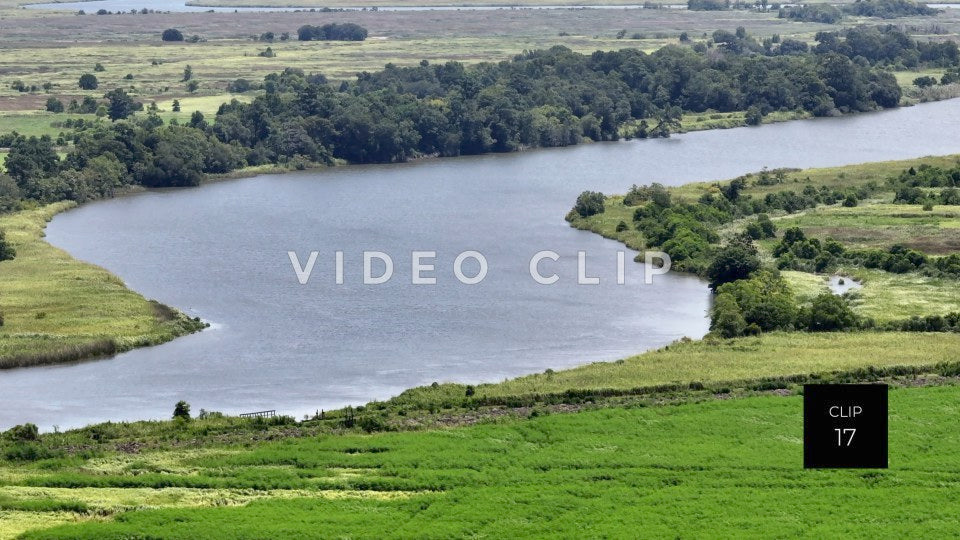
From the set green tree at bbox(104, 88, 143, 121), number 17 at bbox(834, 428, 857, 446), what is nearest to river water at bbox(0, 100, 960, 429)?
green tree at bbox(104, 88, 143, 121)

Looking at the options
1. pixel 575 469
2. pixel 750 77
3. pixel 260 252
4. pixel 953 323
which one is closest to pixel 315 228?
pixel 260 252

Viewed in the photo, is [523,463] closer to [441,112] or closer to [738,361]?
[738,361]

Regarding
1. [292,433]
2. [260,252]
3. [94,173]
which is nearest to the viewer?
[292,433]

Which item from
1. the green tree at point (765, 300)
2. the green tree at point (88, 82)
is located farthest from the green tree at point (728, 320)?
the green tree at point (88, 82)

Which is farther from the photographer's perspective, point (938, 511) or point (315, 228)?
point (315, 228)

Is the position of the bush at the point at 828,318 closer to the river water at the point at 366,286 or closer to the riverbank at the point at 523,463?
the river water at the point at 366,286

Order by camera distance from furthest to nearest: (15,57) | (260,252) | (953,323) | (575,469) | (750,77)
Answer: (15,57) < (750,77) < (260,252) < (953,323) < (575,469)

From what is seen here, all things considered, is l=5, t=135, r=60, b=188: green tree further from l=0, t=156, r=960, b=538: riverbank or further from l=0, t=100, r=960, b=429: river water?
l=0, t=156, r=960, b=538: riverbank

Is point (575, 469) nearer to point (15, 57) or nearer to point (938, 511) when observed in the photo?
point (938, 511)
